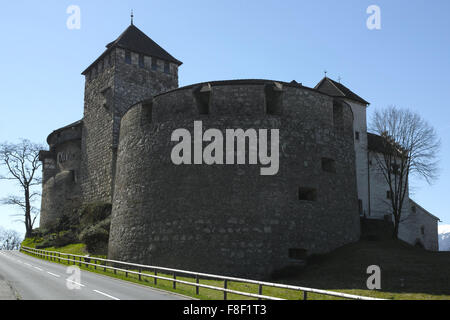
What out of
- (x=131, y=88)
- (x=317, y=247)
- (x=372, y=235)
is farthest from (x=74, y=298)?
(x=131, y=88)

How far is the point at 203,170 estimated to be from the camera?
2048 centimetres

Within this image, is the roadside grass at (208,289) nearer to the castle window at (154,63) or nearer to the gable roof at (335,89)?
the gable roof at (335,89)

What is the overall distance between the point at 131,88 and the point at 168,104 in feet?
52.6

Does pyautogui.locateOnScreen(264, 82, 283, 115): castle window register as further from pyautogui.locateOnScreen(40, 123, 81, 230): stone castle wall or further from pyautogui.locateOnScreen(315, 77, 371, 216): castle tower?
pyautogui.locateOnScreen(40, 123, 81, 230): stone castle wall

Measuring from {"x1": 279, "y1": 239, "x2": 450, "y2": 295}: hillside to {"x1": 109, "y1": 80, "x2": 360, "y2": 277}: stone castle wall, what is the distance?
909mm

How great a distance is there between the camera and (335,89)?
31703mm

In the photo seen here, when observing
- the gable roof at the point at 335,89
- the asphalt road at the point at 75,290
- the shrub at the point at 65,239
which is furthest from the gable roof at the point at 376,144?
the shrub at the point at 65,239

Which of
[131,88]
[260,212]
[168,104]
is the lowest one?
[260,212]

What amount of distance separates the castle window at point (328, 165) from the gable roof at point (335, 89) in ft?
32.9

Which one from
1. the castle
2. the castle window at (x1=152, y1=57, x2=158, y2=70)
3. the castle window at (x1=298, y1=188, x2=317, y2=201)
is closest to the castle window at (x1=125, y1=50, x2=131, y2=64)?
the castle window at (x1=152, y1=57, x2=158, y2=70)

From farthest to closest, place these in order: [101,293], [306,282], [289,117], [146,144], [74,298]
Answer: [146,144], [289,117], [306,282], [101,293], [74,298]

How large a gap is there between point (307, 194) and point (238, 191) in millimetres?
3526

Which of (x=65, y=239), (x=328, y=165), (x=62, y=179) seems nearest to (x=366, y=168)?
(x=328, y=165)
